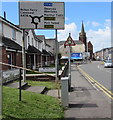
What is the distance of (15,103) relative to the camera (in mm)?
5812

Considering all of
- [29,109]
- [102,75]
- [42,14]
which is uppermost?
[42,14]

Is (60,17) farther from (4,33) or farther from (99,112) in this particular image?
(4,33)

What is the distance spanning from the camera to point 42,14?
11.0 metres

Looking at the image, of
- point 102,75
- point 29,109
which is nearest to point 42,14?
point 29,109

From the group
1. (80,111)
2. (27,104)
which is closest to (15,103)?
(27,104)

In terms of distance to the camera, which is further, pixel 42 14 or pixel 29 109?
pixel 42 14

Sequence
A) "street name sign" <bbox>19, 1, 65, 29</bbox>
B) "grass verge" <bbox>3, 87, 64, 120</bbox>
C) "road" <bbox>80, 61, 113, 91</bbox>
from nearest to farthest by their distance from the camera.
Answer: "grass verge" <bbox>3, 87, 64, 120</bbox>, "street name sign" <bbox>19, 1, 65, 29</bbox>, "road" <bbox>80, 61, 113, 91</bbox>

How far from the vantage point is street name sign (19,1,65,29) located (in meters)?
10.9

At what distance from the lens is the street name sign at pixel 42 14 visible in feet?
35.7

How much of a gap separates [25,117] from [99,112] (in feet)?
8.13

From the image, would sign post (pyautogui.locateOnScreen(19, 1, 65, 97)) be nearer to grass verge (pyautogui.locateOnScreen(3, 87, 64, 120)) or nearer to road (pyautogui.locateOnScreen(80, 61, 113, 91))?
road (pyautogui.locateOnScreen(80, 61, 113, 91))

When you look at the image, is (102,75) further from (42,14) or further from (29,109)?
(29,109)

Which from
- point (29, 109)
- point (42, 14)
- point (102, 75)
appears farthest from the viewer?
point (102, 75)

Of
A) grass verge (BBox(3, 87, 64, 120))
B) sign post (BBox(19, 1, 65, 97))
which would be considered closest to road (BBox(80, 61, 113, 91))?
sign post (BBox(19, 1, 65, 97))
